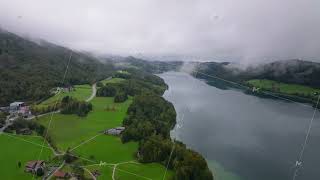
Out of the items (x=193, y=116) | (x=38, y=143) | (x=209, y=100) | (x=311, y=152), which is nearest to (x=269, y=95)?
(x=209, y=100)

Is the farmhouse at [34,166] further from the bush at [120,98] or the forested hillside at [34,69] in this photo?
the bush at [120,98]

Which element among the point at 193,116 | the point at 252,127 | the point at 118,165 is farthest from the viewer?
the point at 193,116

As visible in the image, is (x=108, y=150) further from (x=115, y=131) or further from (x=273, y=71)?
(x=273, y=71)

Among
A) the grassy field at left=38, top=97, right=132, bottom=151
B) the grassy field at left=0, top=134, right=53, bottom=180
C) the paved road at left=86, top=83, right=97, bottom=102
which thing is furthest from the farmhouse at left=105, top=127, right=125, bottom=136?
the paved road at left=86, top=83, right=97, bottom=102

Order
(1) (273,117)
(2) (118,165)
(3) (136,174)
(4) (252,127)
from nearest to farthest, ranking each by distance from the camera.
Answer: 1. (3) (136,174)
2. (2) (118,165)
3. (4) (252,127)
4. (1) (273,117)

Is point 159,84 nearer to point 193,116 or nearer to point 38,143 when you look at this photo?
point 193,116

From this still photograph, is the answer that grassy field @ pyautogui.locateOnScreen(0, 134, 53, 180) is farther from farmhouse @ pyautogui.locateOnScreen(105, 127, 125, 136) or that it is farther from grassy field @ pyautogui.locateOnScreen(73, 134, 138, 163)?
farmhouse @ pyautogui.locateOnScreen(105, 127, 125, 136)
